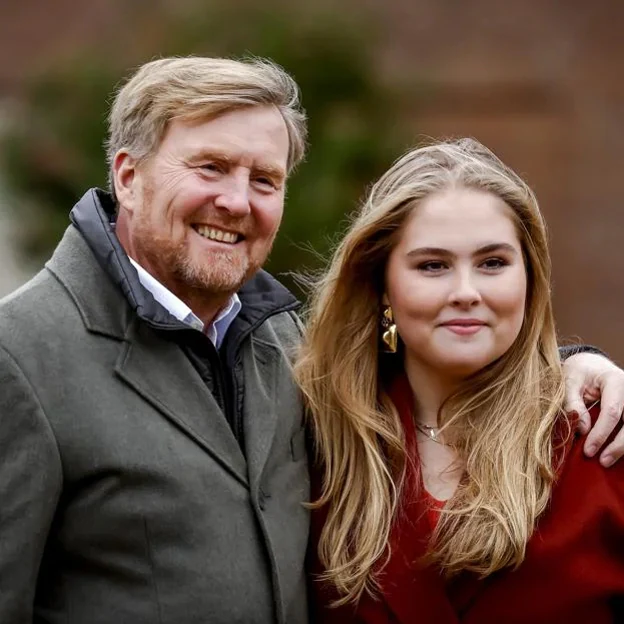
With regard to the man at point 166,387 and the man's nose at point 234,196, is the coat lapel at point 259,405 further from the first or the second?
the man's nose at point 234,196

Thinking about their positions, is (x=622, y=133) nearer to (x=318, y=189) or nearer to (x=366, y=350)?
(x=318, y=189)

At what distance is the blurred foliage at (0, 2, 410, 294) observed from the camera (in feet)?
32.3

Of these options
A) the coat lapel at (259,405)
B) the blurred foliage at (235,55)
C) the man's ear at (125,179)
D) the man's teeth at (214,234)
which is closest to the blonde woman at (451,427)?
the coat lapel at (259,405)

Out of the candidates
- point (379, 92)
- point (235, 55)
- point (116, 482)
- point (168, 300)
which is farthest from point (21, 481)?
point (379, 92)

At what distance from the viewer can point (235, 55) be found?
968cm

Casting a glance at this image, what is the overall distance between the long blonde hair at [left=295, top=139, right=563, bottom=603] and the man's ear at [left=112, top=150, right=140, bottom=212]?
56 centimetres

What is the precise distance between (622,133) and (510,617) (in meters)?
9.97

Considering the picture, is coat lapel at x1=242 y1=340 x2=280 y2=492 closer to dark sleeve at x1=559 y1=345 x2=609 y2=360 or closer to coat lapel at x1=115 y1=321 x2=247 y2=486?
coat lapel at x1=115 y1=321 x2=247 y2=486

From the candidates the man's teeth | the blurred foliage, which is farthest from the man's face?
the blurred foliage

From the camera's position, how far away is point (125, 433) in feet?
10.0

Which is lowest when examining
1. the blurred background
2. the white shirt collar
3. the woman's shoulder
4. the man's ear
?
the blurred background

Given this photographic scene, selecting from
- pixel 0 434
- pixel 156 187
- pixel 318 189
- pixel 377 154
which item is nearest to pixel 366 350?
pixel 156 187

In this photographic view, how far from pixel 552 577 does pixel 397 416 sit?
58 cm

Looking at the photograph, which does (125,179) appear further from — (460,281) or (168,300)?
(460,281)
